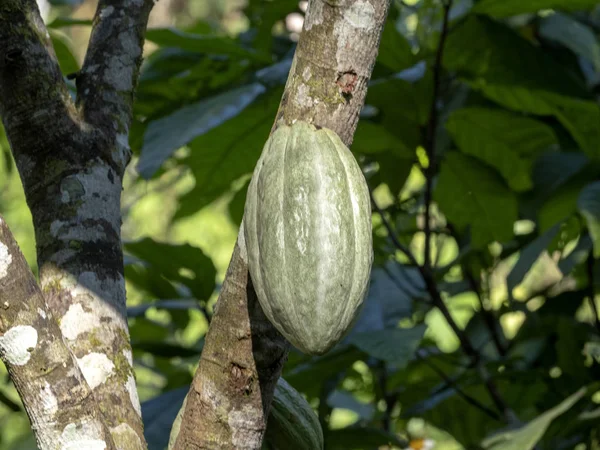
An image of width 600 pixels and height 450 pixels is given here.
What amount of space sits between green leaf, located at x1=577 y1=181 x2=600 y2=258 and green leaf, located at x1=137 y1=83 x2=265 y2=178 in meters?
0.53

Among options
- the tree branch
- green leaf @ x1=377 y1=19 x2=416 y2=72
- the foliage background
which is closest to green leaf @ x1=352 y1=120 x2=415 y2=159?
the foliage background

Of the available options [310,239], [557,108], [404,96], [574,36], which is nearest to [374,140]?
[404,96]

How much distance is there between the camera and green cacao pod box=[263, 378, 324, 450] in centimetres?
87

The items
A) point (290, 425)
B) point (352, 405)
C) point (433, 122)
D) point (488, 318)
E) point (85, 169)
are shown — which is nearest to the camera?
point (290, 425)

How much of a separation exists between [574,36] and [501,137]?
254 mm

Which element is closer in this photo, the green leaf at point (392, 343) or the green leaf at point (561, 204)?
the green leaf at point (392, 343)

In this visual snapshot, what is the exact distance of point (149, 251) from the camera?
1.48 metres

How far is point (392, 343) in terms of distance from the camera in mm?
1241

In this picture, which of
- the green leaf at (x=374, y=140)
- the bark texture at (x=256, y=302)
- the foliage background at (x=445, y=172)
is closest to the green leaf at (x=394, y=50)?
the foliage background at (x=445, y=172)

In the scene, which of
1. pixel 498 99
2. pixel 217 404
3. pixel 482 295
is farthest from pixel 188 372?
pixel 217 404

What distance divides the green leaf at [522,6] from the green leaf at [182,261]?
2.09ft

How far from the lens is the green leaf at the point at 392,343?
1.19m

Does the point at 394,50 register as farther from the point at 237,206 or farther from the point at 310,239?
the point at 310,239

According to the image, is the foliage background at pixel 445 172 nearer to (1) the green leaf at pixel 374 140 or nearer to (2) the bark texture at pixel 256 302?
(1) the green leaf at pixel 374 140
